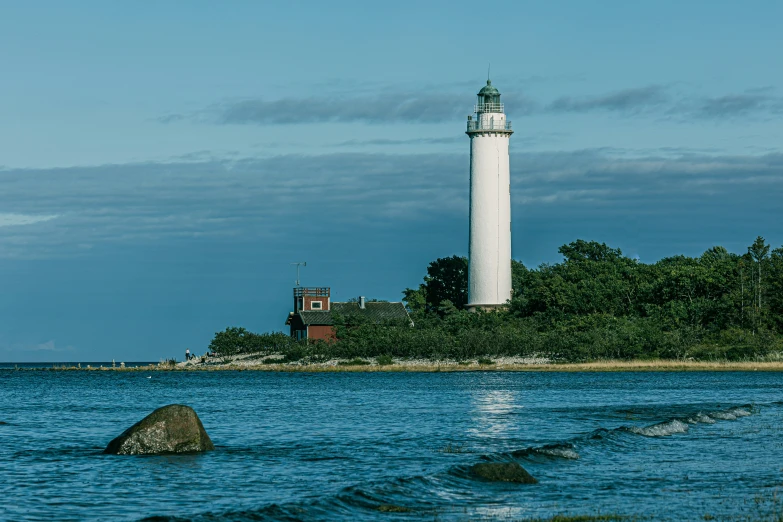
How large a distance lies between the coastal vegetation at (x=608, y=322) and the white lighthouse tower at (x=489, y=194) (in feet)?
19.3

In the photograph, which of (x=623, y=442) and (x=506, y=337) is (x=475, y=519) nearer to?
(x=623, y=442)

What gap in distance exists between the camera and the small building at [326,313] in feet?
347

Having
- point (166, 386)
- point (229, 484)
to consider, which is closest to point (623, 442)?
point (229, 484)

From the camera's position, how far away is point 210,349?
11600 cm

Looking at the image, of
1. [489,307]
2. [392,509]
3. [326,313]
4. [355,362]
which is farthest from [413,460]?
[326,313]

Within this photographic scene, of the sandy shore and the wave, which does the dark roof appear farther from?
the wave

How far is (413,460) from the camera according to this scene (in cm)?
2741

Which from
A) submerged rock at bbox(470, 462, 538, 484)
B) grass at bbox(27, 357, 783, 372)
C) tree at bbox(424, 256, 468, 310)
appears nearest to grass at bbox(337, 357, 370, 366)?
grass at bbox(27, 357, 783, 372)

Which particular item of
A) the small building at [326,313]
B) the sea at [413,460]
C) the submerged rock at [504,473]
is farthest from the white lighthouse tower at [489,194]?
the submerged rock at [504,473]

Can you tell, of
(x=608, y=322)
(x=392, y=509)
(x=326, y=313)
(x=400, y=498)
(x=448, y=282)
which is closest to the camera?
(x=392, y=509)

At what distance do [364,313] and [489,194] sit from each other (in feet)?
80.4

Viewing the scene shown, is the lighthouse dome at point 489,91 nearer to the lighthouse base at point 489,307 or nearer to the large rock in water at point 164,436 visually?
the lighthouse base at point 489,307

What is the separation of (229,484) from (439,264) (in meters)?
96.0

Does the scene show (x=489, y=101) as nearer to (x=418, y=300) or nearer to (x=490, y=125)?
(x=490, y=125)
